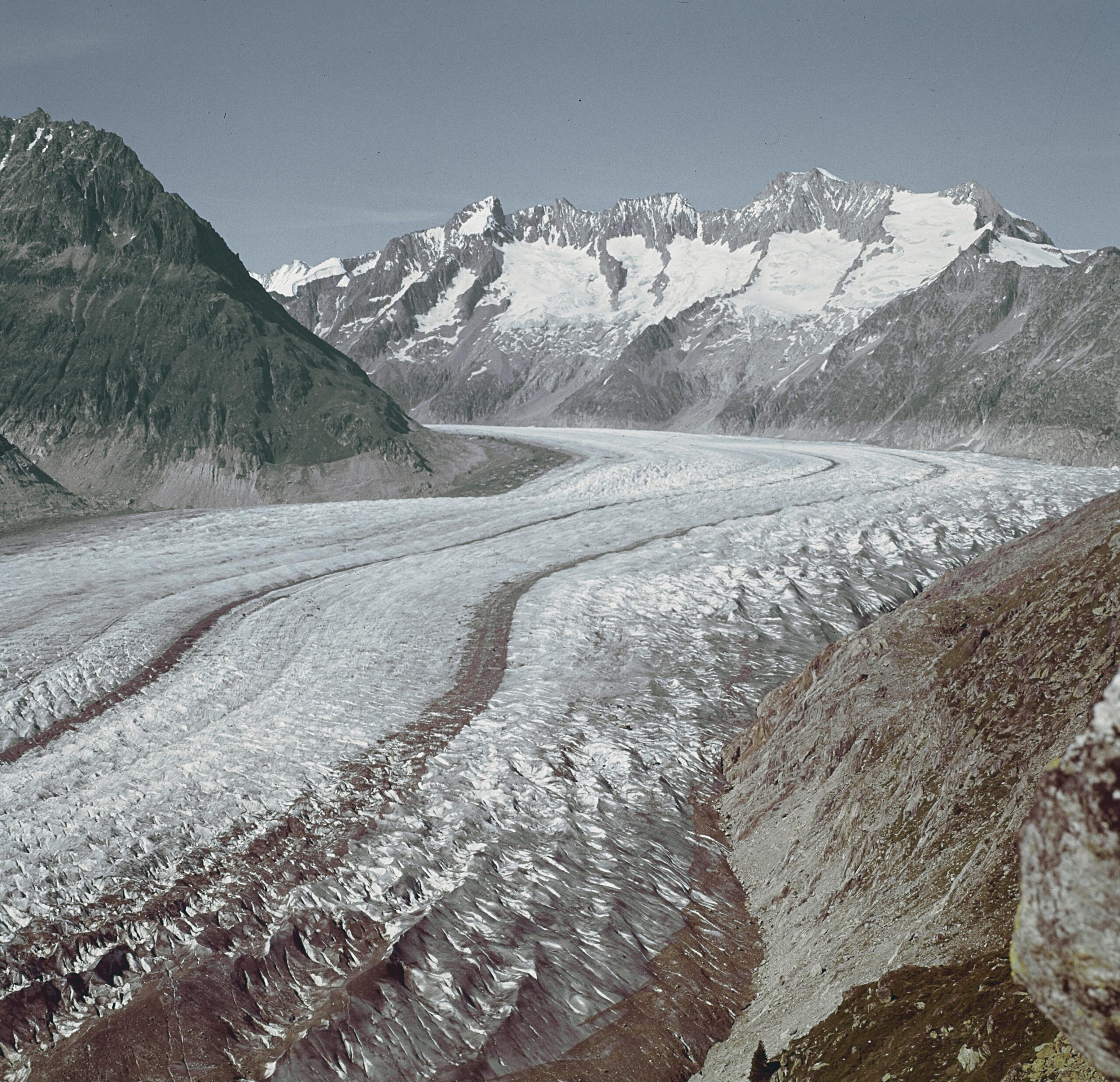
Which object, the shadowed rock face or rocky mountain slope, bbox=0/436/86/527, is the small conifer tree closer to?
the shadowed rock face

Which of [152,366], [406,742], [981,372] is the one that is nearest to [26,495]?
[152,366]

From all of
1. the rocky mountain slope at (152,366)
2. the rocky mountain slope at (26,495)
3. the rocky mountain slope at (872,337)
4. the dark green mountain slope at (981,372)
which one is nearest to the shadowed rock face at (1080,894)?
the rocky mountain slope at (26,495)

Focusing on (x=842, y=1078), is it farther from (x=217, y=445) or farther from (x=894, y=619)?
(x=217, y=445)

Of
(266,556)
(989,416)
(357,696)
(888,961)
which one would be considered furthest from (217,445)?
(989,416)

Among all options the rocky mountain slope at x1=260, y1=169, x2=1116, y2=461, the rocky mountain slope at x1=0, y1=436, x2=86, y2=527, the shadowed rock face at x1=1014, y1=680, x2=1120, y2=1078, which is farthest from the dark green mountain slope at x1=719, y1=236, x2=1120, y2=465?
the shadowed rock face at x1=1014, y1=680, x2=1120, y2=1078

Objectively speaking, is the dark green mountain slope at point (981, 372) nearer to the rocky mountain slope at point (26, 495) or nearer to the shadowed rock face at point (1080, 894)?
the rocky mountain slope at point (26, 495)

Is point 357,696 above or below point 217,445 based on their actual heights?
below

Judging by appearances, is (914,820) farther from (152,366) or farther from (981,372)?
(981,372)
